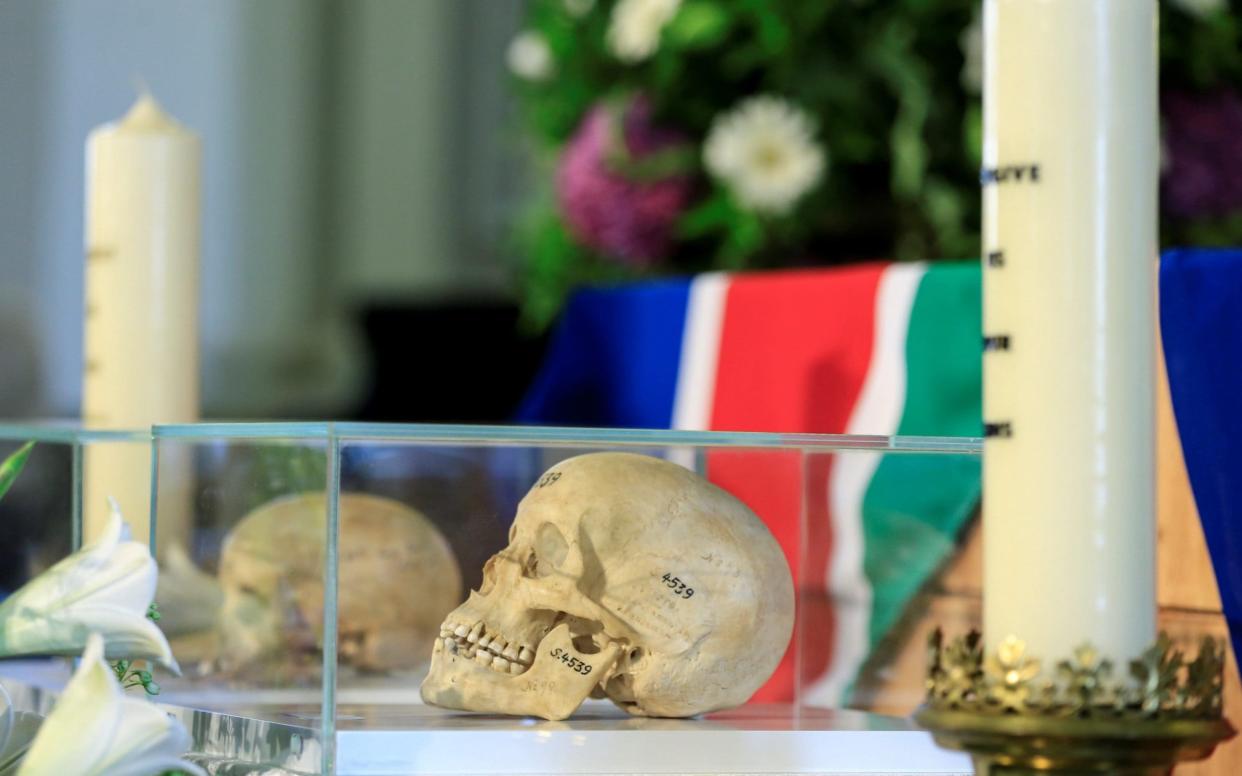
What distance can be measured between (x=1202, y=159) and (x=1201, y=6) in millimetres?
118

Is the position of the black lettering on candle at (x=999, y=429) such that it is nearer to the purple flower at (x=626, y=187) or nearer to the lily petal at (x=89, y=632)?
the lily petal at (x=89, y=632)

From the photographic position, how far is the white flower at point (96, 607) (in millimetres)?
567

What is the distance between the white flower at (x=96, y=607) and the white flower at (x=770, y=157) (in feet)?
3.30

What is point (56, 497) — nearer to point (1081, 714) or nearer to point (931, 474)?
point (931, 474)

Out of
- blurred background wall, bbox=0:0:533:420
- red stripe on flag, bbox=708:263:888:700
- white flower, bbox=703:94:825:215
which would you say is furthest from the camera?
blurred background wall, bbox=0:0:533:420

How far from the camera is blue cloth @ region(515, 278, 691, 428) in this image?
54.1 inches

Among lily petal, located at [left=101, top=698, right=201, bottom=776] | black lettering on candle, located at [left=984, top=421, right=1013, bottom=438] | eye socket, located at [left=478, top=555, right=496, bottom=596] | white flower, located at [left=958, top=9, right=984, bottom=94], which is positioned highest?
white flower, located at [left=958, top=9, right=984, bottom=94]

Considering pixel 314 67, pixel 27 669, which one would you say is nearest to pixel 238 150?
pixel 314 67

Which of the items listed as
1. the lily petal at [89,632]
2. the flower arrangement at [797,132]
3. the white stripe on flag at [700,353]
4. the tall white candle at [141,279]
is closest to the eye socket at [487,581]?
the lily petal at [89,632]

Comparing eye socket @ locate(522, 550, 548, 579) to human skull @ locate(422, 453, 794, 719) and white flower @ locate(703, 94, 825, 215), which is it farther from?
white flower @ locate(703, 94, 825, 215)

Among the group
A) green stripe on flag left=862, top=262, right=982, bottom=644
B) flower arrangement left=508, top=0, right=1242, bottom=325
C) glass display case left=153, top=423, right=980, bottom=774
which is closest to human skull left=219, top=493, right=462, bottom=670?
glass display case left=153, top=423, right=980, bottom=774

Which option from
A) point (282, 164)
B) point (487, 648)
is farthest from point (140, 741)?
point (282, 164)

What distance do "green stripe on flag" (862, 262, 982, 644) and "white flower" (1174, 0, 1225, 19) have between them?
47cm

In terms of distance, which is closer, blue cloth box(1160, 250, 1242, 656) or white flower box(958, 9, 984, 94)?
blue cloth box(1160, 250, 1242, 656)
